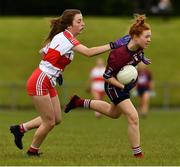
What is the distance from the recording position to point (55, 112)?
1227 centimetres

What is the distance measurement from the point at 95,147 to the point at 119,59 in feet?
8.88

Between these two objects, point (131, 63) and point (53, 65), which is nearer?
point (53, 65)

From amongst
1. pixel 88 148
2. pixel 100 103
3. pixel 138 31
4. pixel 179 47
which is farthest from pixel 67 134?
pixel 179 47

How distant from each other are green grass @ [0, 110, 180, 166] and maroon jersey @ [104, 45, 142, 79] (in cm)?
131

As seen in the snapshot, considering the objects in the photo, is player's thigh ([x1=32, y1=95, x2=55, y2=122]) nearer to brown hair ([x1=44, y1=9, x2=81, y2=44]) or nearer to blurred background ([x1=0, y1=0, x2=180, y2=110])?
brown hair ([x1=44, y1=9, x2=81, y2=44])

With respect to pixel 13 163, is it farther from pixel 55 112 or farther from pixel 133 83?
pixel 133 83

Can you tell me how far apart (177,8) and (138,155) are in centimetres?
4589

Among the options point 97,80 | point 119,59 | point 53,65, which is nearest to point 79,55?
point 97,80

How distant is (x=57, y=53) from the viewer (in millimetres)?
11922

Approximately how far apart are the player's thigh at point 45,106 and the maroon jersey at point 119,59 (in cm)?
97

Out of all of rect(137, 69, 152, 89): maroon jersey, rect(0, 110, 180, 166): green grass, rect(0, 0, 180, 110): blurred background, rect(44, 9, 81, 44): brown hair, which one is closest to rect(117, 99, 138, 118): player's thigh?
rect(0, 110, 180, 166): green grass

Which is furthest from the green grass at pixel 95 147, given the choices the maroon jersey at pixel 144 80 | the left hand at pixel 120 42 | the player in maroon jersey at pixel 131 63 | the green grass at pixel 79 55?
the green grass at pixel 79 55

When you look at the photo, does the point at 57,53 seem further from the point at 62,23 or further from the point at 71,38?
the point at 62,23

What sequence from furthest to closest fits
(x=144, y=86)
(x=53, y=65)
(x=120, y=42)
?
(x=144, y=86) < (x=53, y=65) < (x=120, y=42)
